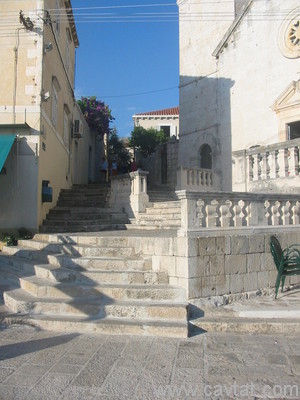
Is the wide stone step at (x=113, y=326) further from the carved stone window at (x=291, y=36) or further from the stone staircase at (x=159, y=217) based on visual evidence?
the carved stone window at (x=291, y=36)

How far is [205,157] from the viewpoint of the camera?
56.3ft

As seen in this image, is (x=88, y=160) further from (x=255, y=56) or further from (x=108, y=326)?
(x=108, y=326)

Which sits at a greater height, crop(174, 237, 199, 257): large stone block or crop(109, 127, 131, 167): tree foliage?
crop(109, 127, 131, 167): tree foliage

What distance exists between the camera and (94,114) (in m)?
20.5

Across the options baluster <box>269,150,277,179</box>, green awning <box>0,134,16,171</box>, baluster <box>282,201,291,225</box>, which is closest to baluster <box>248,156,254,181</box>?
baluster <box>269,150,277,179</box>

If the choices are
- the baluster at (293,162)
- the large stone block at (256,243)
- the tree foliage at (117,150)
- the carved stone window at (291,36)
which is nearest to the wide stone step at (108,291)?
the large stone block at (256,243)

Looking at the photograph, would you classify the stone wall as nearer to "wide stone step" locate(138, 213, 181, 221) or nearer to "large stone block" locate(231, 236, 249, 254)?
"large stone block" locate(231, 236, 249, 254)

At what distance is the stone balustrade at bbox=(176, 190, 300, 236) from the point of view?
5.05m

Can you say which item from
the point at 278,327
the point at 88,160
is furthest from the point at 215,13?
the point at 278,327

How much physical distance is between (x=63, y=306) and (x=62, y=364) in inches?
53.1

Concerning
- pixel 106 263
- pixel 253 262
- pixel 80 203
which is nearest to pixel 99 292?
pixel 106 263

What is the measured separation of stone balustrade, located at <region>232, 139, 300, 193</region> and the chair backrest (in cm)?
232

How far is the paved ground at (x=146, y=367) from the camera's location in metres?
2.94

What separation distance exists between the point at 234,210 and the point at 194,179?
8.68 meters
